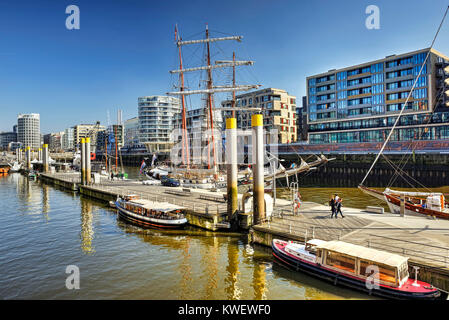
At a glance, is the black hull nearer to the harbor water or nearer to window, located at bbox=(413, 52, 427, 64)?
the harbor water

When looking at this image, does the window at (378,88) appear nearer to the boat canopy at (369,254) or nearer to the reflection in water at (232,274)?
the reflection in water at (232,274)

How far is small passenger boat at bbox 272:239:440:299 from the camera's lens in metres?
13.0

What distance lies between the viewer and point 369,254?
46.4 ft

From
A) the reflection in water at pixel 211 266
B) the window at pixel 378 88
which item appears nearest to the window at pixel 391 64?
the window at pixel 378 88

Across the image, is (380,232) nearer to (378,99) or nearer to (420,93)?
(420,93)

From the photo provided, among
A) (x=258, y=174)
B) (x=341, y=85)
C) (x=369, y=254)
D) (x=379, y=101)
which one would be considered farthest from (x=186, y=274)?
(x=341, y=85)

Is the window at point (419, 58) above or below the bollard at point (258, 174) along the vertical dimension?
above

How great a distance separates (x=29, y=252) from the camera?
22672 mm

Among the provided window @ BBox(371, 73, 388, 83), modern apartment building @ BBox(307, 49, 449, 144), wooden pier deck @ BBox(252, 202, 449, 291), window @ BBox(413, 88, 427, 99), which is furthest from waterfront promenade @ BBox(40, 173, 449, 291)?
window @ BBox(371, 73, 388, 83)

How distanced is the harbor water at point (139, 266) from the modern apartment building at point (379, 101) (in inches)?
2702

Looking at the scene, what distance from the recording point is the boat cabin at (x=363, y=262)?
1329cm

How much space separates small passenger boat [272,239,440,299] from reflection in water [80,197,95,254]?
1593 cm

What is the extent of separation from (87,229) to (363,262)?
2519cm
